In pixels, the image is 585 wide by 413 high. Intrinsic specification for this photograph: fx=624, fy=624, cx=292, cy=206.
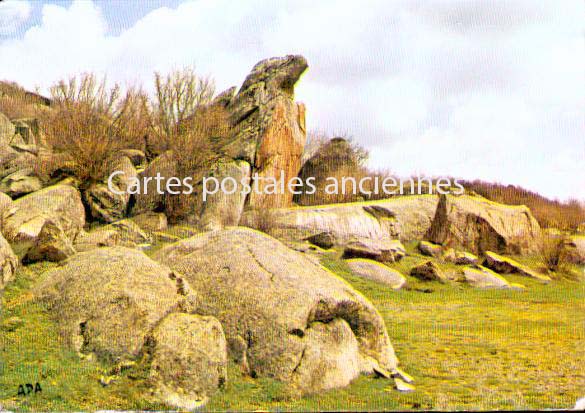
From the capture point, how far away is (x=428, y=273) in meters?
14.2

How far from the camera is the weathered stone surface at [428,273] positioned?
14023 millimetres

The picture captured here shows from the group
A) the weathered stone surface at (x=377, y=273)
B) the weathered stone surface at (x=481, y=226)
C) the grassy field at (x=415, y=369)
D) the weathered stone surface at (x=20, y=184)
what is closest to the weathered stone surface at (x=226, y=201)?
the weathered stone surface at (x=377, y=273)

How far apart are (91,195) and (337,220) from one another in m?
6.76

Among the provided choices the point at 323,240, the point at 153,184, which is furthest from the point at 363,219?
the point at 153,184

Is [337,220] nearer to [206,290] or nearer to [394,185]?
[394,185]

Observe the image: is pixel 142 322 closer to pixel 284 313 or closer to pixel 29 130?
pixel 284 313

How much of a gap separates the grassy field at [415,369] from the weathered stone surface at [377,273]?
1.95m

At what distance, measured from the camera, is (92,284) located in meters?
8.21

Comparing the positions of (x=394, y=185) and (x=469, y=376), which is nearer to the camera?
(x=469, y=376)

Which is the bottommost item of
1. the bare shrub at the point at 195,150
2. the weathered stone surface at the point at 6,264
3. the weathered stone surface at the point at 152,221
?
the weathered stone surface at the point at 6,264

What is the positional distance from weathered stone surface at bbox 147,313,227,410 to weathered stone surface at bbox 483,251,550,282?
981 cm

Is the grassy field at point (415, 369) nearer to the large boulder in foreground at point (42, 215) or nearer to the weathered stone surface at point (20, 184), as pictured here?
the large boulder in foreground at point (42, 215)

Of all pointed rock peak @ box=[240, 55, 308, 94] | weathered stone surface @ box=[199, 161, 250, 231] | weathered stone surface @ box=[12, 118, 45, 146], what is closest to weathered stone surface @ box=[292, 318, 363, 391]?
weathered stone surface @ box=[199, 161, 250, 231]

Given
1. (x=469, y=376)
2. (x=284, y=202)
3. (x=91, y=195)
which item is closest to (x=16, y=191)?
(x=91, y=195)
